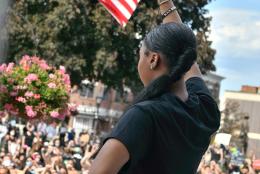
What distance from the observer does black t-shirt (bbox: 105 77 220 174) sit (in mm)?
2176

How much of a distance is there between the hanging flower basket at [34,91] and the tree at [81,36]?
17898mm

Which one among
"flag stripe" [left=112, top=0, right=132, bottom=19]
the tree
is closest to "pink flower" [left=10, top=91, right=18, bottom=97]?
"flag stripe" [left=112, top=0, right=132, bottom=19]

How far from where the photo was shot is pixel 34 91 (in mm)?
9133

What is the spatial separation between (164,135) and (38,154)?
617 inches

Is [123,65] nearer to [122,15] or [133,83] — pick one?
[133,83]

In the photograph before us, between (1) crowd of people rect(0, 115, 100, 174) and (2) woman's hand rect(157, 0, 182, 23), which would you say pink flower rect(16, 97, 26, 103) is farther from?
(2) woman's hand rect(157, 0, 182, 23)

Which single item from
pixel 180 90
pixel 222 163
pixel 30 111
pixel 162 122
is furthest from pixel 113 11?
pixel 222 163

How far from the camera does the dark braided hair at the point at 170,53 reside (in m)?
2.34

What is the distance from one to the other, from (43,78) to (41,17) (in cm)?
1997

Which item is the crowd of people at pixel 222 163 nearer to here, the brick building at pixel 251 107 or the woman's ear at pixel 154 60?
the woman's ear at pixel 154 60

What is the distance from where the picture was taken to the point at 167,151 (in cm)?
228

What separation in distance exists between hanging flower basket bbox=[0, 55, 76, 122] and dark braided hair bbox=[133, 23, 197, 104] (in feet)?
20.2

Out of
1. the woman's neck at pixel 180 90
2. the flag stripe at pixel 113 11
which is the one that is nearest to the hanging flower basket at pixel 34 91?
the flag stripe at pixel 113 11

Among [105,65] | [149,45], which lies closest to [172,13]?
[149,45]
